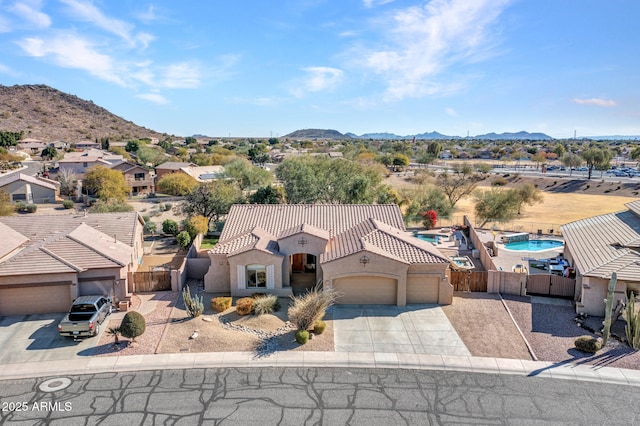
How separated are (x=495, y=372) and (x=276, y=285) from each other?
42.4 feet

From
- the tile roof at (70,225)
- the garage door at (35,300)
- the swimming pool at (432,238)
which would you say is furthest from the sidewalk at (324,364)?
the swimming pool at (432,238)

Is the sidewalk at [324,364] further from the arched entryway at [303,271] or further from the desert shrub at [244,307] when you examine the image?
the arched entryway at [303,271]

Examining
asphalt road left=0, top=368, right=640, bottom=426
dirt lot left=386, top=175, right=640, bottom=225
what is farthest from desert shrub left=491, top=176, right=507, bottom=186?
asphalt road left=0, top=368, right=640, bottom=426

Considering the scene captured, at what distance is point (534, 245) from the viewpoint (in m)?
40.1

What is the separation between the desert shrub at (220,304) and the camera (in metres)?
23.7

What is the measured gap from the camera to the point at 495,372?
59.2 feet

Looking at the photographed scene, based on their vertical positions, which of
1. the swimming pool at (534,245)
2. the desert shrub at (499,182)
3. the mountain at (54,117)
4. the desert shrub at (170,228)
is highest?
the mountain at (54,117)

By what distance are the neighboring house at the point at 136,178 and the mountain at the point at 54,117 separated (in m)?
76.5

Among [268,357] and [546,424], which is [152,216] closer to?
[268,357]

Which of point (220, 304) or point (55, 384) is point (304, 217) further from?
point (55, 384)

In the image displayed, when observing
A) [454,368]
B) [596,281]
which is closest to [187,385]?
[454,368]

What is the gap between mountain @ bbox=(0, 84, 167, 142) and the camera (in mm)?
137125

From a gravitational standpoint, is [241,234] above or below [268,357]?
above

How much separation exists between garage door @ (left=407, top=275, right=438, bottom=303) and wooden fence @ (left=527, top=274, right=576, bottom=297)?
20.3 feet
